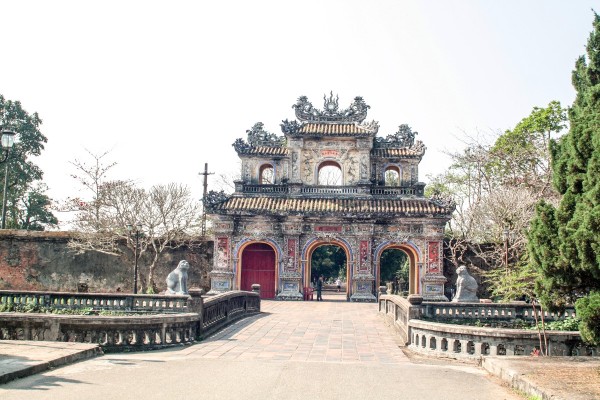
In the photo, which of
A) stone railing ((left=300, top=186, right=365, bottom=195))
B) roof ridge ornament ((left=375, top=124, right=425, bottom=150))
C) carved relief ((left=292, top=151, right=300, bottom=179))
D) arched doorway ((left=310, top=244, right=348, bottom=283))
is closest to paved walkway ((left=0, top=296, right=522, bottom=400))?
stone railing ((left=300, top=186, right=365, bottom=195))

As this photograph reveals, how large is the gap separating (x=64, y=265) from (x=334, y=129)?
15641 mm

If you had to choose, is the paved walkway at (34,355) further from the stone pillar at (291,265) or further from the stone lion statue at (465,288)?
the stone pillar at (291,265)

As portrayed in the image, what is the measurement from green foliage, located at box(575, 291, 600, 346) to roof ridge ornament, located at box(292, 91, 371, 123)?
2427 cm

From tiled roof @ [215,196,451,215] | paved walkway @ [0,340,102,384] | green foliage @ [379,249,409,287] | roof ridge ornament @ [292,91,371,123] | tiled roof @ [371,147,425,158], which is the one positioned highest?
roof ridge ornament @ [292,91,371,123]

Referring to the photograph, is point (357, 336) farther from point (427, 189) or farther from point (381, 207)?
point (427, 189)

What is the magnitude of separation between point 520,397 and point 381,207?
21.8 meters

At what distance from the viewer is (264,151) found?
31.7 meters

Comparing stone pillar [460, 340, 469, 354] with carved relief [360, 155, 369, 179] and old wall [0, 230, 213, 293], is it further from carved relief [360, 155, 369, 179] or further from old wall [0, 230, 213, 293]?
old wall [0, 230, 213, 293]

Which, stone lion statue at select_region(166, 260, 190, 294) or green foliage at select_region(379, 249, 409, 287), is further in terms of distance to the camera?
green foliage at select_region(379, 249, 409, 287)

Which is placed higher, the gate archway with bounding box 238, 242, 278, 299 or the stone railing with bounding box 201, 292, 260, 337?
the gate archway with bounding box 238, 242, 278, 299

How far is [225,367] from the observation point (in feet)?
30.8

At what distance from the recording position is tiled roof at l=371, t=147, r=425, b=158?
31.0 meters

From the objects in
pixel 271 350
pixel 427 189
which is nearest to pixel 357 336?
pixel 271 350

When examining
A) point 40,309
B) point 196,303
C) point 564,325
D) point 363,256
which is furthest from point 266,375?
point 363,256
